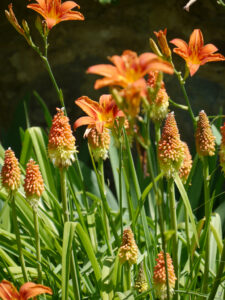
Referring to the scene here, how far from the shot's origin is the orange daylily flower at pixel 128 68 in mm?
1343

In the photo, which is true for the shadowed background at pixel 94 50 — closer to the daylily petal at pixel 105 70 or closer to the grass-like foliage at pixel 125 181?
the grass-like foliage at pixel 125 181

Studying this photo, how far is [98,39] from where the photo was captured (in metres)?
4.27

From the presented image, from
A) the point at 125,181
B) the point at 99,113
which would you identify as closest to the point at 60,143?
the point at 99,113

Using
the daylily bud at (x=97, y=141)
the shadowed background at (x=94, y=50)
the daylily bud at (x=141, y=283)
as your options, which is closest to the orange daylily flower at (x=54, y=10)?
the daylily bud at (x=97, y=141)

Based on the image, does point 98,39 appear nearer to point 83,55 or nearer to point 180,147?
point 83,55

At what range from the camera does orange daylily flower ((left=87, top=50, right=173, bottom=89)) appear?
1343 millimetres

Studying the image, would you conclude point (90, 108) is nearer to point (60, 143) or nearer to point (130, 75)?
point (60, 143)

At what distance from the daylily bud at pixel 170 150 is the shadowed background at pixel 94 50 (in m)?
2.10

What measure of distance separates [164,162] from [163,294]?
465mm

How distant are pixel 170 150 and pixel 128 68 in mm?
607

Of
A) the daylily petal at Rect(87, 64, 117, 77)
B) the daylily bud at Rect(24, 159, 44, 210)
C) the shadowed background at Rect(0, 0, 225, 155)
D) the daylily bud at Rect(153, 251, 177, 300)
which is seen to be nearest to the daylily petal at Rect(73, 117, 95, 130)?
the daylily bud at Rect(24, 159, 44, 210)

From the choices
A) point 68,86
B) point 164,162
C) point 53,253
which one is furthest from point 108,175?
point 164,162

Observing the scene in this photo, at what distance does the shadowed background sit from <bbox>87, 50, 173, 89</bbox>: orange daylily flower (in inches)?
99.8

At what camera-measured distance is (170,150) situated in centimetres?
193
